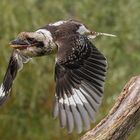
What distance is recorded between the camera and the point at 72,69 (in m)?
4.89

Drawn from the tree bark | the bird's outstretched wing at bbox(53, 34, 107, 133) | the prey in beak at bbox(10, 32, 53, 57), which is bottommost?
the tree bark

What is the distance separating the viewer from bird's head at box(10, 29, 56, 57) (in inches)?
189

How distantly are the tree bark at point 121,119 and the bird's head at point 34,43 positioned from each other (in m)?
0.69

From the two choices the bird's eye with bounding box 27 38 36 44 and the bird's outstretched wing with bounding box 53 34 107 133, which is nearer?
the bird's outstretched wing with bounding box 53 34 107 133

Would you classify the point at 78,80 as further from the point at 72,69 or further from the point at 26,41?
the point at 26,41

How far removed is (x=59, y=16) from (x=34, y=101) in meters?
1.25

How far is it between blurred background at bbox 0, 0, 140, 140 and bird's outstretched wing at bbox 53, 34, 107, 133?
2.00 metres

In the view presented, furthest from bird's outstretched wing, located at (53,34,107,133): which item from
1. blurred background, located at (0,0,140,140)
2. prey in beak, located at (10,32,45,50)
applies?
blurred background, located at (0,0,140,140)

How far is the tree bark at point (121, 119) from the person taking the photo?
4449 mm

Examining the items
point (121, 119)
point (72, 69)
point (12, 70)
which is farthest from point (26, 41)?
point (121, 119)

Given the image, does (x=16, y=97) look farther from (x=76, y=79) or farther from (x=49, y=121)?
(x=76, y=79)

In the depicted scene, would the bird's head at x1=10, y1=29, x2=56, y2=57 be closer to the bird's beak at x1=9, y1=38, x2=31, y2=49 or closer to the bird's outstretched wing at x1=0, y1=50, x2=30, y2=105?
the bird's beak at x1=9, y1=38, x2=31, y2=49

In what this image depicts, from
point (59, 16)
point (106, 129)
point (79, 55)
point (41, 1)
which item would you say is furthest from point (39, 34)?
point (41, 1)

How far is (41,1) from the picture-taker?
369 inches
